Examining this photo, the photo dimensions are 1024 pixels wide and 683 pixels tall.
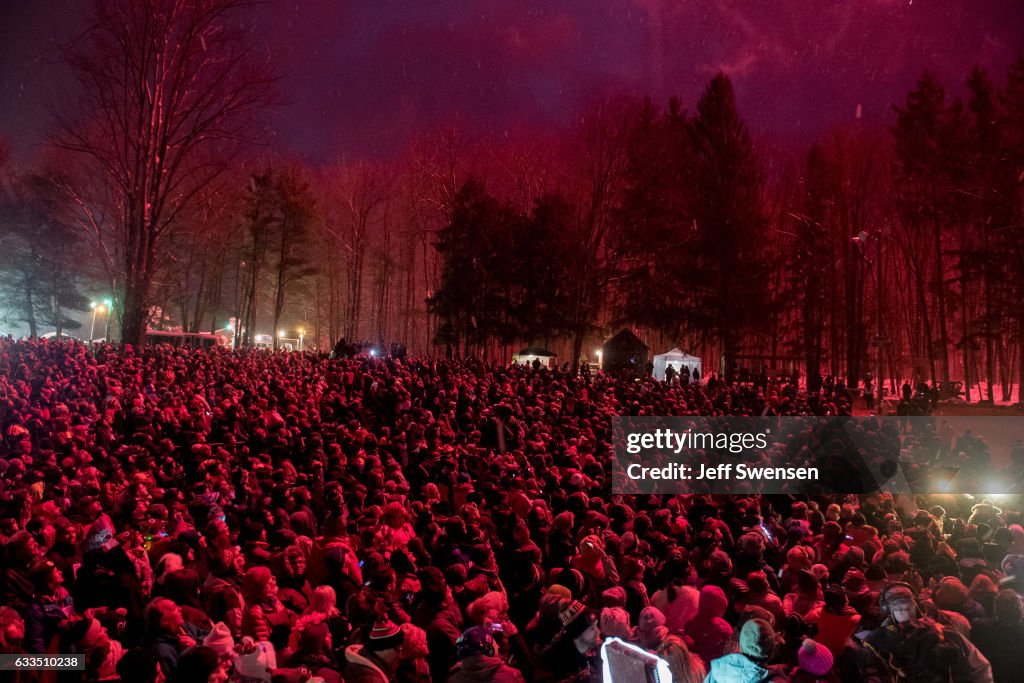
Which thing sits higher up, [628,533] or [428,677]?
[628,533]

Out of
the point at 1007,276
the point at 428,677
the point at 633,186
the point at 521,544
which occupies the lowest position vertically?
the point at 428,677

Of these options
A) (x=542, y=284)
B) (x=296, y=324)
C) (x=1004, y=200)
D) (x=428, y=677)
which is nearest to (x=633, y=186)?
(x=542, y=284)

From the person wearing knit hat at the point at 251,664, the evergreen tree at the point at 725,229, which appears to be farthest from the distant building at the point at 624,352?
the person wearing knit hat at the point at 251,664

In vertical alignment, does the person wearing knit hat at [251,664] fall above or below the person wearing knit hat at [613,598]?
below

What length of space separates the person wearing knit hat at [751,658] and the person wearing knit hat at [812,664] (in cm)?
65

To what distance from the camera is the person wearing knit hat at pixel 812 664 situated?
4328 mm

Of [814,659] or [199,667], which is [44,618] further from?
[814,659]

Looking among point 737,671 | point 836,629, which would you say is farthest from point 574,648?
point 836,629

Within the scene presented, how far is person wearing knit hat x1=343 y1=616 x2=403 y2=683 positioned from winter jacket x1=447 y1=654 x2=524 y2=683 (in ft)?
1.53

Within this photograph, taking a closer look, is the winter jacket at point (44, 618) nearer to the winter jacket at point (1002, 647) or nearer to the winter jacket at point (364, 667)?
the winter jacket at point (364, 667)

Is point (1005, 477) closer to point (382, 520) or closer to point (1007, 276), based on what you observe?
point (382, 520)

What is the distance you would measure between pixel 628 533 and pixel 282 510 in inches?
131

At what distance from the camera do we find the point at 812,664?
433cm

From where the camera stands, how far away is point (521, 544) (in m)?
6.62
